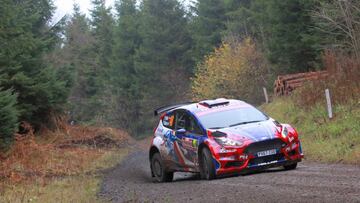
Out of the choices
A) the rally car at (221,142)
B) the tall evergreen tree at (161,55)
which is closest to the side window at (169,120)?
the rally car at (221,142)

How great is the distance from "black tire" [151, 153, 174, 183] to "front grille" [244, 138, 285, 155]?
127 inches

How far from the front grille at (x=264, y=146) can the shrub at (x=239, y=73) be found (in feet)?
126

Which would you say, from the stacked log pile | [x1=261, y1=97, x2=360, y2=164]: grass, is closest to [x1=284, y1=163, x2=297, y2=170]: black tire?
[x1=261, y1=97, x2=360, y2=164]: grass

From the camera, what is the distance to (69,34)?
86.5 meters

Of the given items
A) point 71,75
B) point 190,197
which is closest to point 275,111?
point 71,75

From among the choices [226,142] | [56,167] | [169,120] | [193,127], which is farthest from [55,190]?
[56,167]

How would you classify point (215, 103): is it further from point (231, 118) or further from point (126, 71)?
point (126, 71)

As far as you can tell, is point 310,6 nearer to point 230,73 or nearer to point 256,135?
point 230,73

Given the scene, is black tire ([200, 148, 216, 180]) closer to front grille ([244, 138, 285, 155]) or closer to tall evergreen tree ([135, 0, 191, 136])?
front grille ([244, 138, 285, 155])

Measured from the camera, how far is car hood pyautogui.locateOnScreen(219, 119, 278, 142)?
12398mm

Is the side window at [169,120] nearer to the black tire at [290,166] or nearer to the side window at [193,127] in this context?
the side window at [193,127]

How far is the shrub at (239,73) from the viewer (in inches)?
2044

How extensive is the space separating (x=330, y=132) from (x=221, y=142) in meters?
7.03

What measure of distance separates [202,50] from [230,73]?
19614 millimetres
